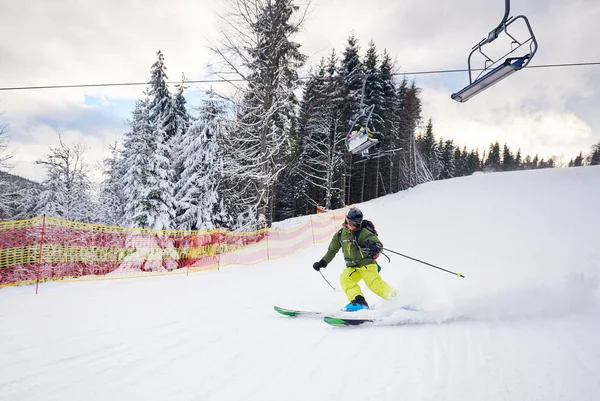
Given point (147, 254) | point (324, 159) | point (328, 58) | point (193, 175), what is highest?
point (328, 58)

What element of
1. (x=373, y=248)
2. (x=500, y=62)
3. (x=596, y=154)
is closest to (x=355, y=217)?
(x=373, y=248)

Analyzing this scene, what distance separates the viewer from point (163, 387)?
2557 millimetres

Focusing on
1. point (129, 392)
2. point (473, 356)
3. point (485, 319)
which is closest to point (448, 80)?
point (485, 319)

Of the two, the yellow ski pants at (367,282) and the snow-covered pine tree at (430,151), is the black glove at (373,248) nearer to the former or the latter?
the yellow ski pants at (367,282)

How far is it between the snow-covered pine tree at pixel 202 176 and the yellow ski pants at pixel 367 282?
14688mm

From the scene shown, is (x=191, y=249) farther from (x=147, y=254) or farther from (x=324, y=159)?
(x=324, y=159)

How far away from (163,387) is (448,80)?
14801 millimetres

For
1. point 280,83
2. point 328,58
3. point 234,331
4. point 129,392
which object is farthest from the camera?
point 328,58

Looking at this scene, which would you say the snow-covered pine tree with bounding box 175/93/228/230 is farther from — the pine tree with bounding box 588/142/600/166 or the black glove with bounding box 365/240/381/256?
the pine tree with bounding box 588/142/600/166

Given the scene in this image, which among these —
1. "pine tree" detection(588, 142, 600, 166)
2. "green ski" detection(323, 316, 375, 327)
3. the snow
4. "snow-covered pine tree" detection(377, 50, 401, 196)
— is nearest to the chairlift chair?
the snow

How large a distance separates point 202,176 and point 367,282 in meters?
16.1

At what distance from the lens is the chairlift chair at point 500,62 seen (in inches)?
235

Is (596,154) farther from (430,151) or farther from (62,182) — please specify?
(62,182)

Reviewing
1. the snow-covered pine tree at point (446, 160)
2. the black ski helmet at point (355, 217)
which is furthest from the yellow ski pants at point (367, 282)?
the snow-covered pine tree at point (446, 160)
